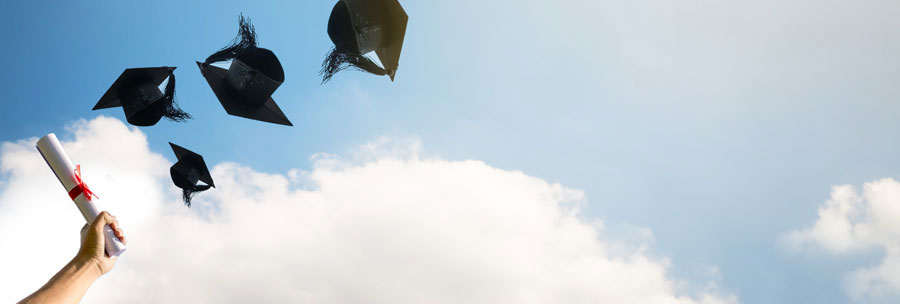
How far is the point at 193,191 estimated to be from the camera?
227 inches

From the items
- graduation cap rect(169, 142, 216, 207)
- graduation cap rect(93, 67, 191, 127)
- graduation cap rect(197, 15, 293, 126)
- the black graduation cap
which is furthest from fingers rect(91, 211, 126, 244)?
graduation cap rect(169, 142, 216, 207)

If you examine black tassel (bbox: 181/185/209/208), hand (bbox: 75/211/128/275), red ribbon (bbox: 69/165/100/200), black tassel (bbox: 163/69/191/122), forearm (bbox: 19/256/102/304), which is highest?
black tassel (bbox: 163/69/191/122)

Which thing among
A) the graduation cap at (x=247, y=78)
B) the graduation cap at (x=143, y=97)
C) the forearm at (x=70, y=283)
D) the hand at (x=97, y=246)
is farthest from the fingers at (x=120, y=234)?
the graduation cap at (x=143, y=97)

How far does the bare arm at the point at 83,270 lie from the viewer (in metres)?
1.76

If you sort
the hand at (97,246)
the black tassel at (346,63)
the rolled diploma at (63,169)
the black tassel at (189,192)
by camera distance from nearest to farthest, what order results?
the hand at (97,246) < the rolled diploma at (63,169) < the black tassel at (346,63) < the black tassel at (189,192)

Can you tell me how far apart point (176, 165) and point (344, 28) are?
2.87m

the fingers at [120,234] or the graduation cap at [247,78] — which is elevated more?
the graduation cap at [247,78]

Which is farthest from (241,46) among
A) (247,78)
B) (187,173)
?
(187,173)

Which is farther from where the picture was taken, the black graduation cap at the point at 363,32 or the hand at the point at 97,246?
the black graduation cap at the point at 363,32

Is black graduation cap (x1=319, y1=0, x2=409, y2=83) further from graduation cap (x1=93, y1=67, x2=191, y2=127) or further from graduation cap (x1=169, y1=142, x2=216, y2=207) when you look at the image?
graduation cap (x1=169, y1=142, x2=216, y2=207)

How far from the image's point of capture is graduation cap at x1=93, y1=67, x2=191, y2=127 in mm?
5125

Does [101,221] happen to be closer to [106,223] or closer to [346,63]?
[106,223]

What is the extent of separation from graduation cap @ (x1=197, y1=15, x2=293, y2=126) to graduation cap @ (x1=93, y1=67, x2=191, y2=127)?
1.96ft

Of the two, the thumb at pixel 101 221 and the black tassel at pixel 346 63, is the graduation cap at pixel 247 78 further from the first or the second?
the thumb at pixel 101 221
